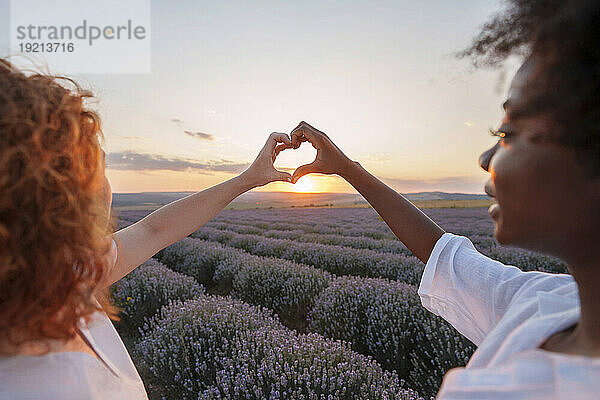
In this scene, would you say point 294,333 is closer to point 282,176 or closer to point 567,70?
point 282,176

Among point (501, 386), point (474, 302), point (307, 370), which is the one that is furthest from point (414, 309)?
point (501, 386)

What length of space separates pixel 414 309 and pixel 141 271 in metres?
3.71

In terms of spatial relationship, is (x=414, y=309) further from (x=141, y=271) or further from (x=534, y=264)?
(x=141, y=271)

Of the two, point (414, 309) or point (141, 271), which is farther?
point (141, 271)

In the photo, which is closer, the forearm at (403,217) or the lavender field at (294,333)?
the forearm at (403,217)

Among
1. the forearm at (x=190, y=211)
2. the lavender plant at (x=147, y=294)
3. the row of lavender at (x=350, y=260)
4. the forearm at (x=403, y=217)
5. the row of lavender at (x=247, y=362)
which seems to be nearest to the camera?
the forearm at (x=403, y=217)

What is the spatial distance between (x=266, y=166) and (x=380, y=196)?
21.4 inches

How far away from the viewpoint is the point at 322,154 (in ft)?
4.66

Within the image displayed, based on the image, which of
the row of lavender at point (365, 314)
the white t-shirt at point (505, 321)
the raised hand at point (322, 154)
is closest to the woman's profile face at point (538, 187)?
the white t-shirt at point (505, 321)

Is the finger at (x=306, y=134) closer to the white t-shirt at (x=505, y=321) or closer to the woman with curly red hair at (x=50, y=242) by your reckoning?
the white t-shirt at (x=505, y=321)

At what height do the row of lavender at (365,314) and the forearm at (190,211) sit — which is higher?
the forearm at (190,211)

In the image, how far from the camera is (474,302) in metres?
0.96

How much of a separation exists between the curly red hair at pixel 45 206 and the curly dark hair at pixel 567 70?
825 mm

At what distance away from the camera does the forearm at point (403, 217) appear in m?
1.16
